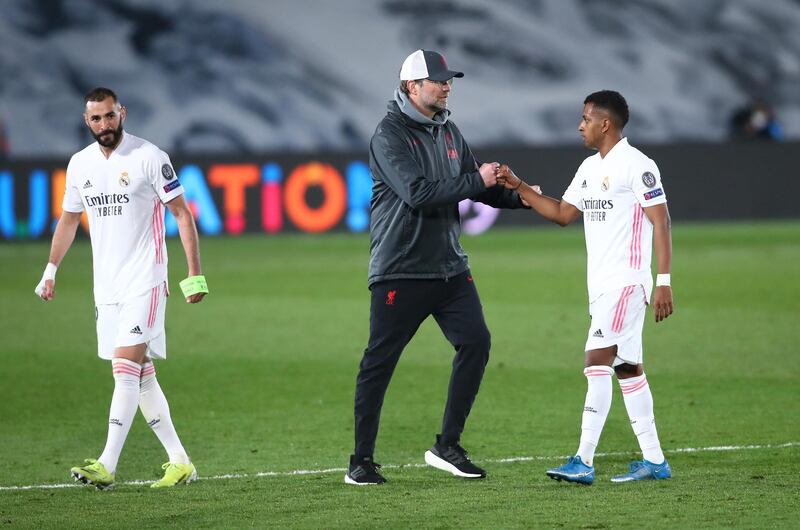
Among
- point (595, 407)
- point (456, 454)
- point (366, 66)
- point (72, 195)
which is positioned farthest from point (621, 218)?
point (366, 66)

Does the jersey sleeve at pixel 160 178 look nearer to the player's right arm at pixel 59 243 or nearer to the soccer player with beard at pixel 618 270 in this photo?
the player's right arm at pixel 59 243

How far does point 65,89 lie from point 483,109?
31.4ft

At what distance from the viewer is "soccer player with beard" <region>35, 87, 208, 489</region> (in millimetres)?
7105

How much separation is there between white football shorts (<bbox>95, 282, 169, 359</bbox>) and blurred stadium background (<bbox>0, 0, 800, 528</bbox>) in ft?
2.39

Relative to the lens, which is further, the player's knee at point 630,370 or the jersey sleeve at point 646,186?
the player's knee at point 630,370

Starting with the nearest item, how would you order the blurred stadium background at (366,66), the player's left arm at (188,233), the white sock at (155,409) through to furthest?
the player's left arm at (188,233), the white sock at (155,409), the blurred stadium background at (366,66)

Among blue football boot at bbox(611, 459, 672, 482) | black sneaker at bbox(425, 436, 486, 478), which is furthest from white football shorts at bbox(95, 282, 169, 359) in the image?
blue football boot at bbox(611, 459, 672, 482)

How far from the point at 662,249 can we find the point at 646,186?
12.6 inches

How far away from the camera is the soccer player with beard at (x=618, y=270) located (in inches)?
267

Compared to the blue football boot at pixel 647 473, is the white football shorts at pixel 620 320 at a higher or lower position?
higher

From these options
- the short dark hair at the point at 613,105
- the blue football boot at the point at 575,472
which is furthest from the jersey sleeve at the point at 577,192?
the blue football boot at the point at 575,472

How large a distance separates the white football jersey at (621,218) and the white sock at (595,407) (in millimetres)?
371

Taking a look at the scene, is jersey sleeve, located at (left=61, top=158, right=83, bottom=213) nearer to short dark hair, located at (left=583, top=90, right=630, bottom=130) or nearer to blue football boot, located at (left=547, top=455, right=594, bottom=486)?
short dark hair, located at (left=583, top=90, right=630, bottom=130)

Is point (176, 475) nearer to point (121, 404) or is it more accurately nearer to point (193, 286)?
point (121, 404)
